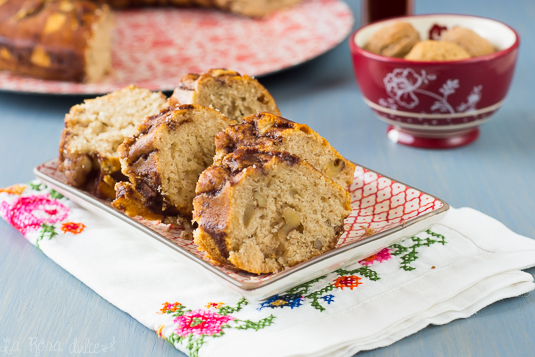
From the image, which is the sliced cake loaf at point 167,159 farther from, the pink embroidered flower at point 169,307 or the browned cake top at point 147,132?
the pink embroidered flower at point 169,307

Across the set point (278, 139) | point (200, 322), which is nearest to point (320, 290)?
point (200, 322)

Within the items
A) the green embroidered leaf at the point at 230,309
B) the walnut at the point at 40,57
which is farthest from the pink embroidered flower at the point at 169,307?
the walnut at the point at 40,57

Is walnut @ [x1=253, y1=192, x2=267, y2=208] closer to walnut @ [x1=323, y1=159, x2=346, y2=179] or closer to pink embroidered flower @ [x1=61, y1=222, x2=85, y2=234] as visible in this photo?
walnut @ [x1=323, y1=159, x2=346, y2=179]

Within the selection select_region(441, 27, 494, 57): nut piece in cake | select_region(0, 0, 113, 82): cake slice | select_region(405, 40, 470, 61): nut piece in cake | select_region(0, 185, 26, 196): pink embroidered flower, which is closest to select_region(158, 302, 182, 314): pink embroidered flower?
select_region(0, 185, 26, 196): pink embroidered flower

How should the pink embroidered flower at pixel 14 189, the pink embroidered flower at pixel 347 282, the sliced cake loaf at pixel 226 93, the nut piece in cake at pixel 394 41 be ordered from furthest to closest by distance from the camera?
the nut piece in cake at pixel 394 41 < the pink embroidered flower at pixel 14 189 < the sliced cake loaf at pixel 226 93 < the pink embroidered flower at pixel 347 282

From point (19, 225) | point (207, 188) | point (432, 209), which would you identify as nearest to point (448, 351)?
point (432, 209)

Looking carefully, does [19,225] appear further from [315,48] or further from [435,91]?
[315,48]
